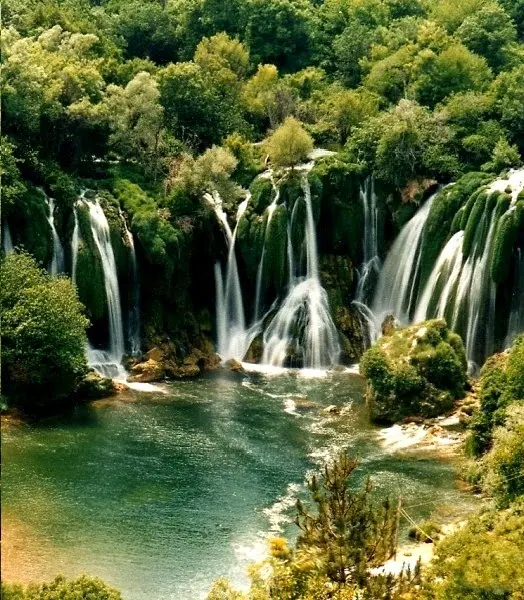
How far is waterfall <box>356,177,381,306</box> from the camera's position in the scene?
4728 cm

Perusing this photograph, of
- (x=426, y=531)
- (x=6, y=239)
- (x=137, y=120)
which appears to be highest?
(x=137, y=120)

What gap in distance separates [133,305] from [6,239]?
777cm

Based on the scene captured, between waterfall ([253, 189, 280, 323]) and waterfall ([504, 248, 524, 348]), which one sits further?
waterfall ([253, 189, 280, 323])

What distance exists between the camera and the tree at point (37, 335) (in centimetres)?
3203

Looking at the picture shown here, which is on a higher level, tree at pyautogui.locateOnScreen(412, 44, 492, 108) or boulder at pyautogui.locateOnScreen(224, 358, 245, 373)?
tree at pyautogui.locateOnScreen(412, 44, 492, 108)

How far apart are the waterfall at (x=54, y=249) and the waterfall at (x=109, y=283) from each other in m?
1.81

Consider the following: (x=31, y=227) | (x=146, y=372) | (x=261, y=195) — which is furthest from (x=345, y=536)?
(x=261, y=195)

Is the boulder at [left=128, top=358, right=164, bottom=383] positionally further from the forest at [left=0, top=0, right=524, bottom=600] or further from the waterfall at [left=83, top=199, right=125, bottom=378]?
the waterfall at [left=83, top=199, right=125, bottom=378]

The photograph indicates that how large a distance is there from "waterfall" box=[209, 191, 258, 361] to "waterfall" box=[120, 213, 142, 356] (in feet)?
16.3

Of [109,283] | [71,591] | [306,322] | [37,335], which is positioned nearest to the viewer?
[71,591]

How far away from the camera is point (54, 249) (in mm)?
38719

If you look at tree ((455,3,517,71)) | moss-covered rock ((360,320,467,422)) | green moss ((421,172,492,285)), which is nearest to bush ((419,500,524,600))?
moss-covered rock ((360,320,467,422))

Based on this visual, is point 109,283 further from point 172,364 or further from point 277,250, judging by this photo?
point 277,250

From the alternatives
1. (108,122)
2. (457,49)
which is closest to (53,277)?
Result: (108,122)
